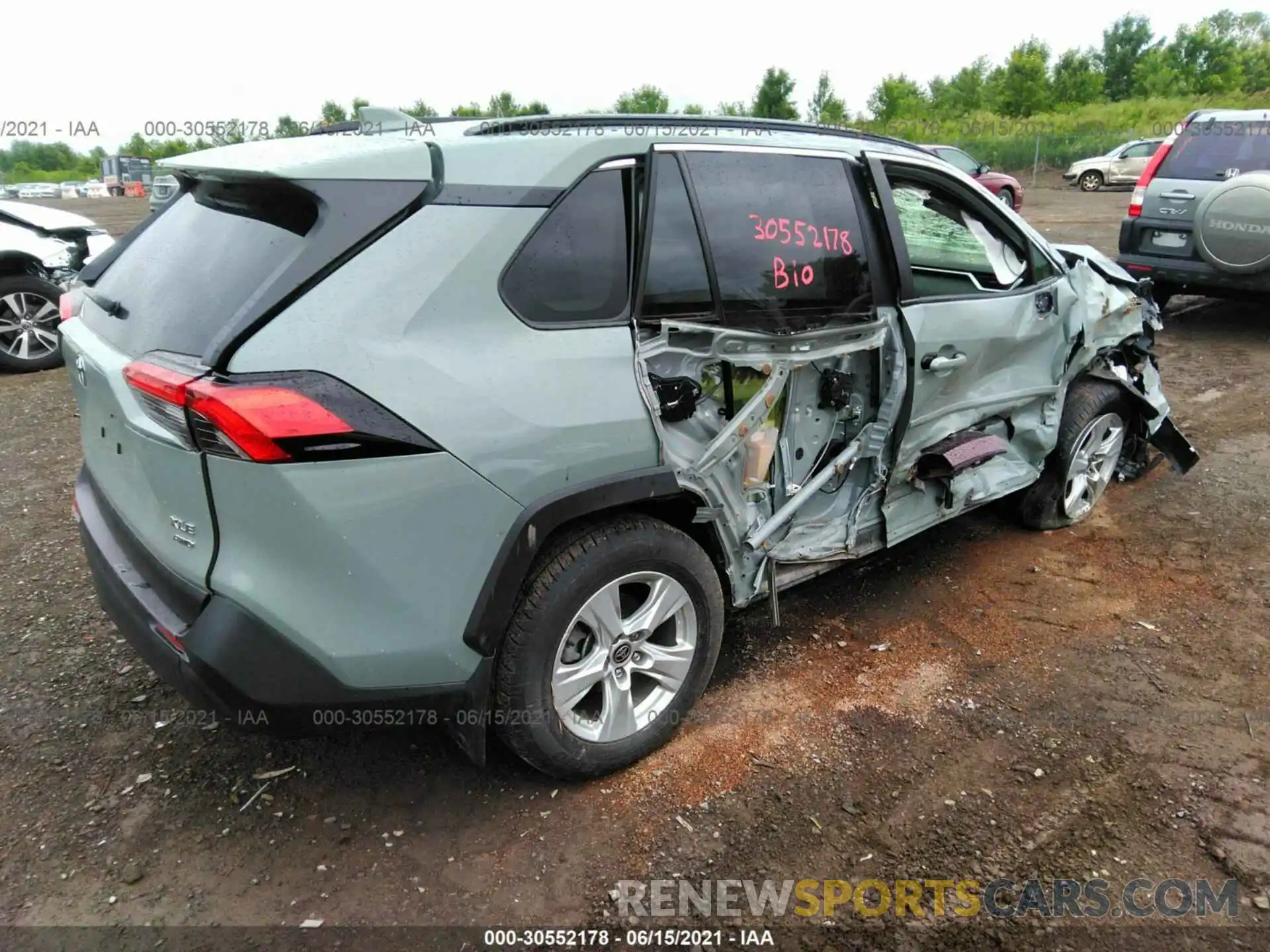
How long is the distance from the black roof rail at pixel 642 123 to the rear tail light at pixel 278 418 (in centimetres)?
90

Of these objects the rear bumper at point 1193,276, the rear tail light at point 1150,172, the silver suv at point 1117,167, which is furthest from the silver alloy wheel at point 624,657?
the silver suv at point 1117,167

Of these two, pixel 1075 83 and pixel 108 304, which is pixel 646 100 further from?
pixel 108 304

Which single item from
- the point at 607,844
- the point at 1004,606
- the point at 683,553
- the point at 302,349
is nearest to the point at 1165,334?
the point at 1004,606

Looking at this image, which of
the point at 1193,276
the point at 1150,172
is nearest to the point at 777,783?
the point at 1193,276

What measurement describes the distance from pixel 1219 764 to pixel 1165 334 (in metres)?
6.68

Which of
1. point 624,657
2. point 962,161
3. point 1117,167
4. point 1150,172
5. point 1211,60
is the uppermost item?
point 1211,60

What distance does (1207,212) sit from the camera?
694cm

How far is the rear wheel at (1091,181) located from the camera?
24938 millimetres

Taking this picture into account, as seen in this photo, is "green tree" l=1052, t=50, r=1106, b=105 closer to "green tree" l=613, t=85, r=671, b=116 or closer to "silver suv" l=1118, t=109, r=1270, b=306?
"green tree" l=613, t=85, r=671, b=116

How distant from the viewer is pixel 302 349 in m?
1.98

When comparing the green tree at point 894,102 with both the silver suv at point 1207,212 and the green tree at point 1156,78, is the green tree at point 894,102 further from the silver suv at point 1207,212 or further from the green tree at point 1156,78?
the silver suv at point 1207,212

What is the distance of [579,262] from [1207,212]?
680cm

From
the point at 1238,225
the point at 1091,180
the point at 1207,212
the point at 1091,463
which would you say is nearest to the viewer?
the point at 1091,463

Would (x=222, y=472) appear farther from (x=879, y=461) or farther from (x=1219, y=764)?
(x=1219, y=764)
